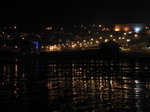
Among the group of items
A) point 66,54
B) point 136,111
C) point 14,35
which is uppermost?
point 14,35

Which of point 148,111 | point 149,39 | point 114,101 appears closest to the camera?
point 148,111

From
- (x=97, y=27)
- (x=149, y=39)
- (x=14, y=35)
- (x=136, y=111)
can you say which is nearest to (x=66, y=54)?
(x=149, y=39)

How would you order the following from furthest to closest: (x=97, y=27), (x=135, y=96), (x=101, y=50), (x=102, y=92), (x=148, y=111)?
(x=97, y=27) < (x=101, y=50) < (x=102, y=92) < (x=135, y=96) < (x=148, y=111)

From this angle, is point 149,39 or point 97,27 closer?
point 149,39

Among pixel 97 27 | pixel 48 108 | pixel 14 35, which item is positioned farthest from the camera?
pixel 97 27

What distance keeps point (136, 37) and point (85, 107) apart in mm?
83895

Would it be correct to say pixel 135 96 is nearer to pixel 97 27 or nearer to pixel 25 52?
pixel 25 52

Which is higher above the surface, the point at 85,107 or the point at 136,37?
the point at 136,37

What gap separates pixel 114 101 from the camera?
1473 centimetres

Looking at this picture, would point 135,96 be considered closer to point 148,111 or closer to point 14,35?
point 148,111

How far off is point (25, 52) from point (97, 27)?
5337 centimetres

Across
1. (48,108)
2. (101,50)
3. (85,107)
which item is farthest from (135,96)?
(101,50)

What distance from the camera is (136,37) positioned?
9525 cm

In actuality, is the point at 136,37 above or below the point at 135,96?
above
